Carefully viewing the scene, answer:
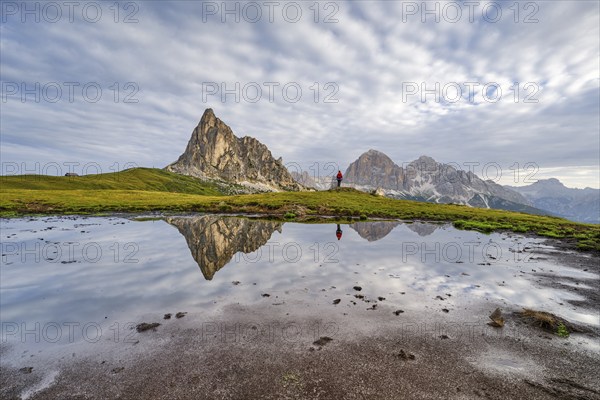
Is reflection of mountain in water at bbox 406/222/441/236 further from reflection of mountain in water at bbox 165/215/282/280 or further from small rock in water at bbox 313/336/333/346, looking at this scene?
small rock in water at bbox 313/336/333/346

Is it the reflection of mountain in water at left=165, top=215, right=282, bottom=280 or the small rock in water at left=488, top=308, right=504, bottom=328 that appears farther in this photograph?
the reflection of mountain in water at left=165, top=215, right=282, bottom=280

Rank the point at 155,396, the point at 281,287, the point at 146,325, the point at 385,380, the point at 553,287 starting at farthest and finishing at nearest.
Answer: the point at 553,287, the point at 281,287, the point at 146,325, the point at 385,380, the point at 155,396

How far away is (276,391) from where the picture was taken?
8836 millimetres

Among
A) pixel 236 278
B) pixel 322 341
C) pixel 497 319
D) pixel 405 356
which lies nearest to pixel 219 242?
pixel 236 278

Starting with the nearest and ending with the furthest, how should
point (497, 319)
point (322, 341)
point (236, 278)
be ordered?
point (322, 341) < point (497, 319) < point (236, 278)

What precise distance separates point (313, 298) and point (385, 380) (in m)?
7.92

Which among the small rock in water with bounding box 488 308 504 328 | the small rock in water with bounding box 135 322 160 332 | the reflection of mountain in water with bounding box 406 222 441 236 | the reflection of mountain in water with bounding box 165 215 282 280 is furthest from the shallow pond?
the reflection of mountain in water with bounding box 406 222 441 236

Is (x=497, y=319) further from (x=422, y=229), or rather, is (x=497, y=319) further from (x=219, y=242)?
(x=422, y=229)

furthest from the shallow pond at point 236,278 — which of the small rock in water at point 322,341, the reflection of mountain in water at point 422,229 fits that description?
the reflection of mountain in water at point 422,229

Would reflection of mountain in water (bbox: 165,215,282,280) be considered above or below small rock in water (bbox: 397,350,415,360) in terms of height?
above

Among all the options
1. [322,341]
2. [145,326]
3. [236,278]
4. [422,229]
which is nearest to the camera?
[322,341]

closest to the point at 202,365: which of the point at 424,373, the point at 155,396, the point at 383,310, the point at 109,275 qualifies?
the point at 155,396

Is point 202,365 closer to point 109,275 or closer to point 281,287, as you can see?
point 281,287

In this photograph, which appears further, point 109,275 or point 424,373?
point 109,275
